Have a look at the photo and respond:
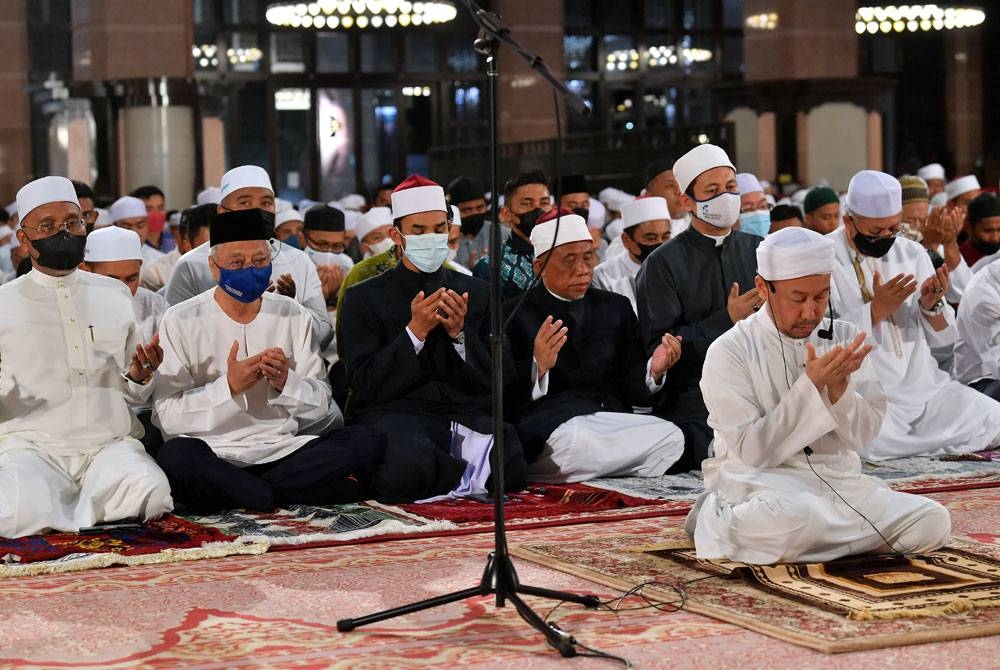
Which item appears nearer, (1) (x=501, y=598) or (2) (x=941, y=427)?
(1) (x=501, y=598)

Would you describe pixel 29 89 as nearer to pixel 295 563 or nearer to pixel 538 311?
pixel 538 311

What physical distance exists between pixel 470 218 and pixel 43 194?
422cm

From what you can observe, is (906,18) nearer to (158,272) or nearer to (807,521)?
(158,272)

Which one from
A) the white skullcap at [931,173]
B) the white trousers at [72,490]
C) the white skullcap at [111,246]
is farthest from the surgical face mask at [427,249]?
the white skullcap at [931,173]

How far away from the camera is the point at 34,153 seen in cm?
1761

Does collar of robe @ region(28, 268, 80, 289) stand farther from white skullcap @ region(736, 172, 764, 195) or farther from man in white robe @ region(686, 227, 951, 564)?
white skullcap @ region(736, 172, 764, 195)

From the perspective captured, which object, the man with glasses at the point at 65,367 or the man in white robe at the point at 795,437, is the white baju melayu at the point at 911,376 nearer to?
the man in white robe at the point at 795,437

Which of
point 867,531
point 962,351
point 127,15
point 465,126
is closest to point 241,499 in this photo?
point 867,531

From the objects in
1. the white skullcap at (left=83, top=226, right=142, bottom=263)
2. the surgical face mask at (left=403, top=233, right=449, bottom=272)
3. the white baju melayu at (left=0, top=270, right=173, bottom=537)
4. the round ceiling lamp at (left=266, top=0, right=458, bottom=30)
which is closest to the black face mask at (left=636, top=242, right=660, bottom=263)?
the surgical face mask at (left=403, top=233, right=449, bottom=272)

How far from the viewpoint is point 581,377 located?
6996mm

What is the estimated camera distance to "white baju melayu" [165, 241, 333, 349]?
718 cm

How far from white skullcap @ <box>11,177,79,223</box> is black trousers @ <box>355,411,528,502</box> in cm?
144

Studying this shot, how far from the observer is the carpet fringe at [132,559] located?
4.87 meters

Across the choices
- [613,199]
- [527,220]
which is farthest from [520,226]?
[613,199]
